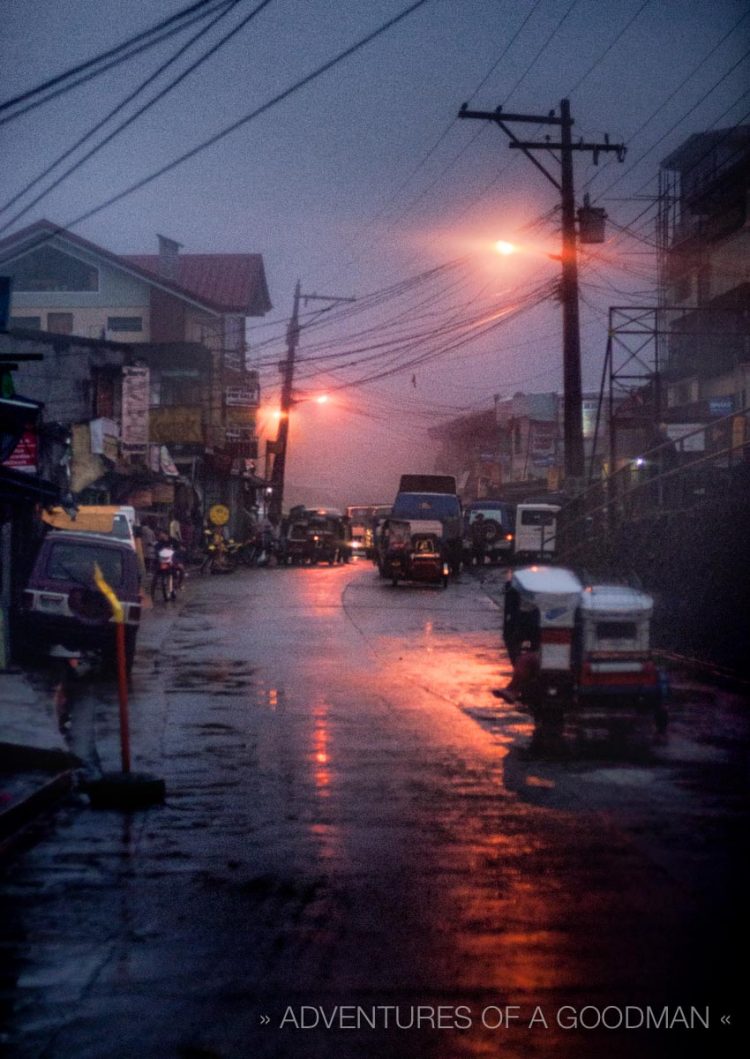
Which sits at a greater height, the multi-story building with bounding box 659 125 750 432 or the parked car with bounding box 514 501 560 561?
the multi-story building with bounding box 659 125 750 432

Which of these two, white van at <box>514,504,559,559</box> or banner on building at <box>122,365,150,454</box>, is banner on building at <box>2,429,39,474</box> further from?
white van at <box>514,504,559,559</box>

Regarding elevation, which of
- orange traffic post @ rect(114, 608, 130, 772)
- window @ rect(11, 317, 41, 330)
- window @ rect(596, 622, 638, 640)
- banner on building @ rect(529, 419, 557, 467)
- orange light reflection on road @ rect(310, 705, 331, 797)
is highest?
window @ rect(11, 317, 41, 330)

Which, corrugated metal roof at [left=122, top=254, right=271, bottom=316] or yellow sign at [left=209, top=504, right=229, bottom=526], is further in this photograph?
corrugated metal roof at [left=122, top=254, right=271, bottom=316]

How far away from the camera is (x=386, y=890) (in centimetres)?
802

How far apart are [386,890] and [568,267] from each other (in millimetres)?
25128

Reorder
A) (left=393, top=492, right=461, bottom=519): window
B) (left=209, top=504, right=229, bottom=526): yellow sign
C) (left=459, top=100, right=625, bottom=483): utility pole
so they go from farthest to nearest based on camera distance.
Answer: (left=209, top=504, right=229, bottom=526): yellow sign < (left=393, top=492, right=461, bottom=519): window < (left=459, top=100, right=625, bottom=483): utility pole

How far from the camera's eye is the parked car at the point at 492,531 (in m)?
55.1

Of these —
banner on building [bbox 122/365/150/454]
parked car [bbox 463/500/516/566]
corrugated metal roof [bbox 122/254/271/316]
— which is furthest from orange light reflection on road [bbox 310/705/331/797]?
corrugated metal roof [bbox 122/254/271/316]

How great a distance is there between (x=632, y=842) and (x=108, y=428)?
33726 mm

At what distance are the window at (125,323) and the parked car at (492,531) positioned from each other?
17.7m

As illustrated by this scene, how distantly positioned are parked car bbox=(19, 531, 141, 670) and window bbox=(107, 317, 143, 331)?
42532 millimetres

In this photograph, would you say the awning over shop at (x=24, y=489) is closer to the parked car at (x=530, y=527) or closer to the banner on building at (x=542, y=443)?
the parked car at (x=530, y=527)

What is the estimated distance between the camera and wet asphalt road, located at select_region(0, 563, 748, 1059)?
18.6 ft

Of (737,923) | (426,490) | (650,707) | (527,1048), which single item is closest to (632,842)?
(737,923)
